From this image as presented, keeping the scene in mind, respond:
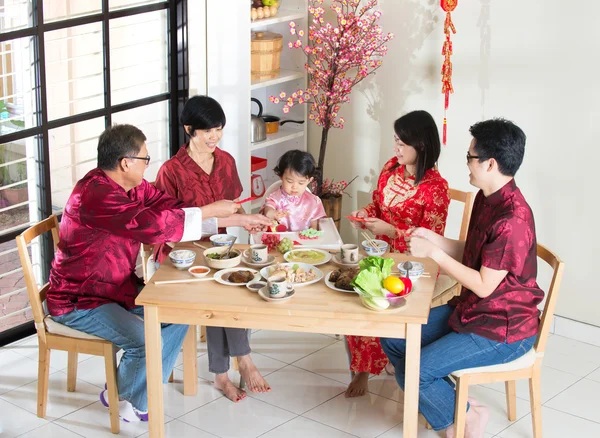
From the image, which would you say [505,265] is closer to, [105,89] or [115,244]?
[115,244]

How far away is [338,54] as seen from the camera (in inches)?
172

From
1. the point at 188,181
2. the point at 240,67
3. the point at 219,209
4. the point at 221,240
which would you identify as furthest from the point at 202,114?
the point at 240,67

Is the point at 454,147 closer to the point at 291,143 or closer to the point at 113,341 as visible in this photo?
the point at 291,143

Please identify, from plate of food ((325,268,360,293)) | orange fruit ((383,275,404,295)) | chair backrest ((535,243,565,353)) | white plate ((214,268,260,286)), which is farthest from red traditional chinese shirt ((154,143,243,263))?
chair backrest ((535,243,565,353))

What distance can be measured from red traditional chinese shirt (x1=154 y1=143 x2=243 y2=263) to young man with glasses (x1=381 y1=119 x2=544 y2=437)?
40.6 inches

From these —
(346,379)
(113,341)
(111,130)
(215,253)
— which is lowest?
(346,379)

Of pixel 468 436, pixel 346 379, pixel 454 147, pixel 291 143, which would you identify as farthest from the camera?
pixel 291 143

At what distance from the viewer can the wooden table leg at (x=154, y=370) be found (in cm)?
291

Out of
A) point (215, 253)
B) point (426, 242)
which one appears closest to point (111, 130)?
point (215, 253)

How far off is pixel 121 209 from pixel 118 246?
8.5 inches

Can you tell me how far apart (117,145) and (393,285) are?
1.12 m

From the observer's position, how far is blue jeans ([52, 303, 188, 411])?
10.4 ft

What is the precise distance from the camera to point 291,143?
16.4 ft

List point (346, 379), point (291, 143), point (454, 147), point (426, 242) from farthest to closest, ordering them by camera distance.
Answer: point (291, 143)
point (454, 147)
point (346, 379)
point (426, 242)
